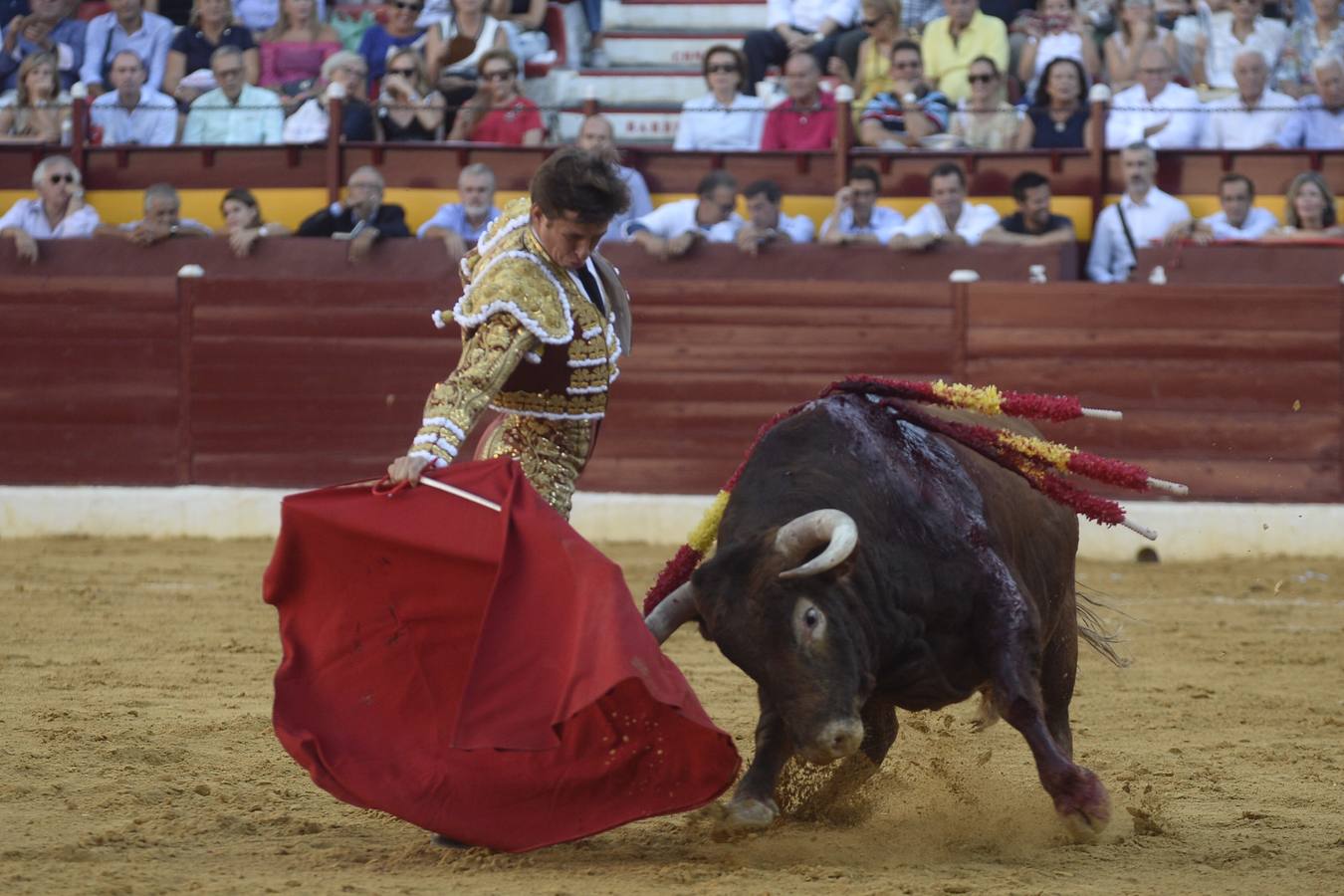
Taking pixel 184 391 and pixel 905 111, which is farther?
pixel 184 391

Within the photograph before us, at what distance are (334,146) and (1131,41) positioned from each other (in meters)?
3.65

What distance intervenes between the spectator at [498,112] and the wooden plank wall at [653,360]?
68 cm

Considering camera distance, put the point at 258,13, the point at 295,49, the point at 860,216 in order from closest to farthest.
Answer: the point at 860,216 → the point at 295,49 → the point at 258,13

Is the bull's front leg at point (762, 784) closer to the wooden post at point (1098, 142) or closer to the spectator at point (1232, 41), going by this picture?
the wooden post at point (1098, 142)

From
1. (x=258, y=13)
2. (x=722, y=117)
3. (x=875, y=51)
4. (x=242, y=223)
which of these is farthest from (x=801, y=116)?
(x=258, y=13)

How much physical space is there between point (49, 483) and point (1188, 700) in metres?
5.52

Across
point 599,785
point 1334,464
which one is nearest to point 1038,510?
point 599,785

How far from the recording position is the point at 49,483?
8.74 metres

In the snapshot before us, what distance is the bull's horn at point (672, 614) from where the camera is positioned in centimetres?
340

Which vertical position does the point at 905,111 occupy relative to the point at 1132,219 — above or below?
above

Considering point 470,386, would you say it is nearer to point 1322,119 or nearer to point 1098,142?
point 1098,142

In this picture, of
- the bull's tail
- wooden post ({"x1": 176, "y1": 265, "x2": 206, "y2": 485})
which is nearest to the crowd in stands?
wooden post ({"x1": 176, "y1": 265, "x2": 206, "y2": 485})

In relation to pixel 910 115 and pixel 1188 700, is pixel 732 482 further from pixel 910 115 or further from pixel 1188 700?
pixel 910 115

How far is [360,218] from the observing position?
8633 millimetres
